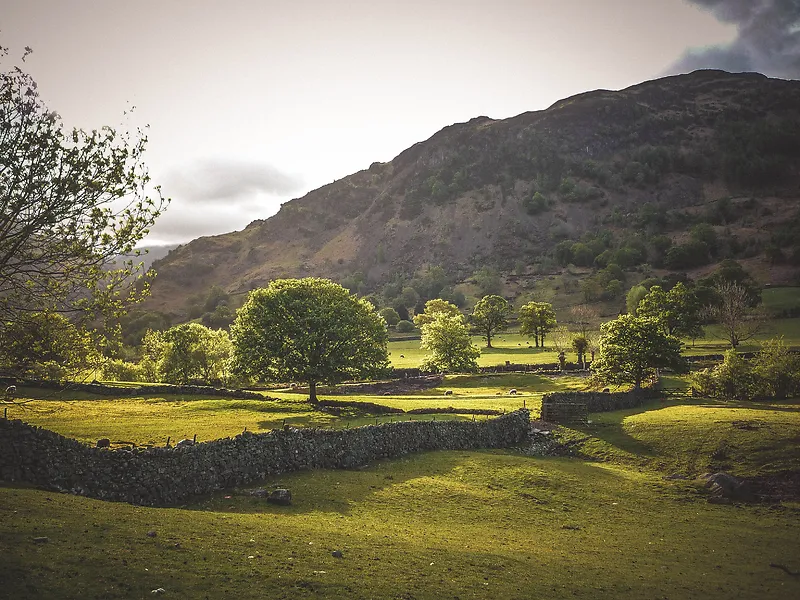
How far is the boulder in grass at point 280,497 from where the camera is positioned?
2422 centimetres

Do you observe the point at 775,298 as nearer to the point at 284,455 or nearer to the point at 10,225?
the point at 284,455

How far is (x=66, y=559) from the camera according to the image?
14.0m

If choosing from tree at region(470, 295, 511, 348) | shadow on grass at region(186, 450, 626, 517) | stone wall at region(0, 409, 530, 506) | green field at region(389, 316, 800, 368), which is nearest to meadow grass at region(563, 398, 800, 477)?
shadow on grass at region(186, 450, 626, 517)

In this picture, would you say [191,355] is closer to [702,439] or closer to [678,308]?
[702,439]

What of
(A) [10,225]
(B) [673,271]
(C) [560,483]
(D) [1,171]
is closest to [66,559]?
(A) [10,225]

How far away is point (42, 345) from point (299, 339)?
112 feet

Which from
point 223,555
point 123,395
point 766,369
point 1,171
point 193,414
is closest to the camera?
point 223,555

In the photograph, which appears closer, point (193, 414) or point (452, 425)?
point (452, 425)

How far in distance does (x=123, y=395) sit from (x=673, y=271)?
190588 mm

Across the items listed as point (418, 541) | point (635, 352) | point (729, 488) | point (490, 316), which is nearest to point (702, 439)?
point (729, 488)

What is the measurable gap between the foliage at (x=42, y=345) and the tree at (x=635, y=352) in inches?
1984

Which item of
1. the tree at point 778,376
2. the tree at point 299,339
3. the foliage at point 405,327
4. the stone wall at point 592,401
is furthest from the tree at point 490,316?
the tree at point 778,376

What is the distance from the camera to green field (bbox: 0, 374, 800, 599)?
1492 centimetres

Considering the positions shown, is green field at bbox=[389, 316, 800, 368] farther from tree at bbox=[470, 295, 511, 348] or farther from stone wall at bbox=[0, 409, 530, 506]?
stone wall at bbox=[0, 409, 530, 506]
